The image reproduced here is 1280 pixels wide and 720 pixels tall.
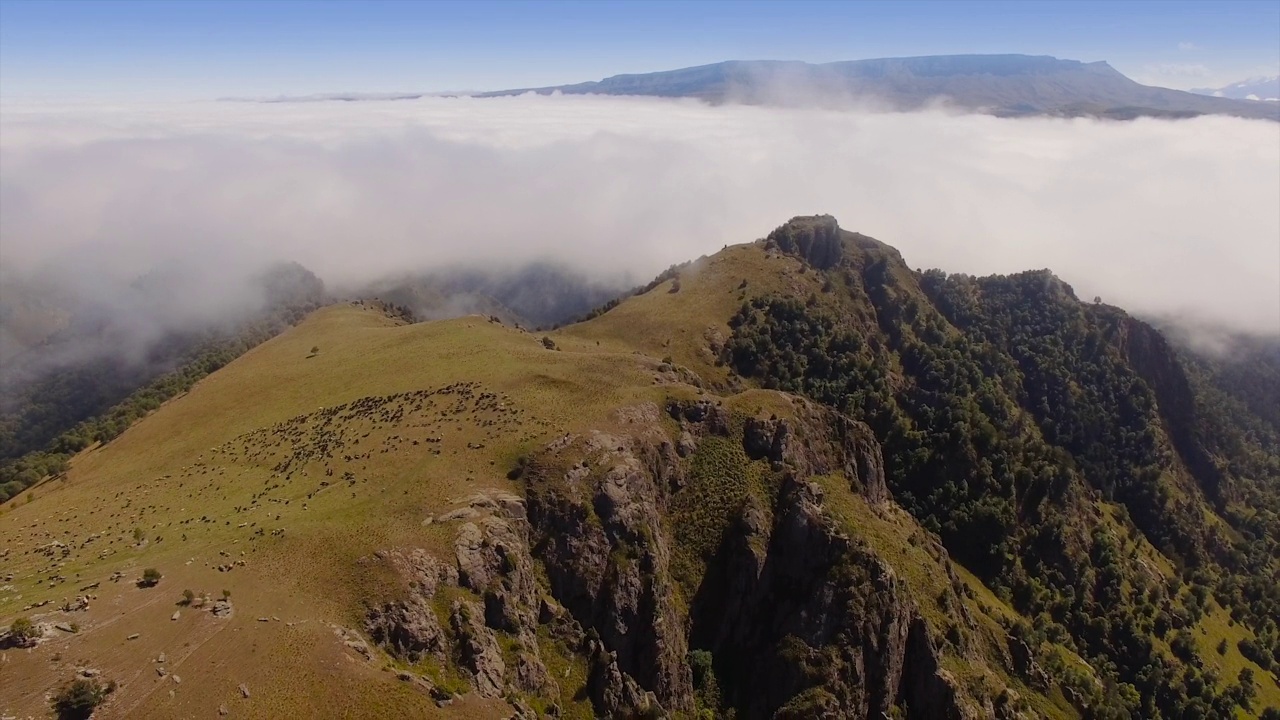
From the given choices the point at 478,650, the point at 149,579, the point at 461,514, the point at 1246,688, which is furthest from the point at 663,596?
the point at 1246,688

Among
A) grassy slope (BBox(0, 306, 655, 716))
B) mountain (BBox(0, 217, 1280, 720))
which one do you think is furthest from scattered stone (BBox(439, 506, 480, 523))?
grassy slope (BBox(0, 306, 655, 716))

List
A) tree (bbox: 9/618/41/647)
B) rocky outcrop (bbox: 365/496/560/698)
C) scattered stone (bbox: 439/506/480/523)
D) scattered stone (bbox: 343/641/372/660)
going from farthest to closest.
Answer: scattered stone (bbox: 439/506/480/523) < rocky outcrop (bbox: 365/496/560/698) < scattered stone (bbox: 343/641/372/660) < tree (bbox: 9/618/41/647)

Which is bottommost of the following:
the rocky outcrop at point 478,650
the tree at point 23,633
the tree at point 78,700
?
the rocky outcrop at point 478,650

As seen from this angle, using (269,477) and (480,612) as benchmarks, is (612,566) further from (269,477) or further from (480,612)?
(269,477)

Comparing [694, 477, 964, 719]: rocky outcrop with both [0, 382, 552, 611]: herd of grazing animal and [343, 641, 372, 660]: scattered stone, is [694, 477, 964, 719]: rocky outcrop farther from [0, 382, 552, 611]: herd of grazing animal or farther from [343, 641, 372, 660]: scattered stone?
[343, 641, 372, 660]: scattered stone

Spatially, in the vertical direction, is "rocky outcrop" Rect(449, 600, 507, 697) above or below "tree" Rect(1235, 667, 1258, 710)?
above

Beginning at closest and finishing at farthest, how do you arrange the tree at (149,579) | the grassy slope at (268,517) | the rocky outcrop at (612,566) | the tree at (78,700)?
the tree at (78,700)
the grassy slope at (268,517)
the tree at (149,579)
the rocky outcrop at (612,566)

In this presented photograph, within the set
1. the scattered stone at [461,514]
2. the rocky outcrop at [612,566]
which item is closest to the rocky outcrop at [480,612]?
the scattered stone at [461,514]

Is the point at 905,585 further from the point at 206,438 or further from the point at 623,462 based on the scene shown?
the point at 206,438

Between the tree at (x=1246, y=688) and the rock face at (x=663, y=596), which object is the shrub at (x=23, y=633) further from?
the tree at (x=1246, y=688)
